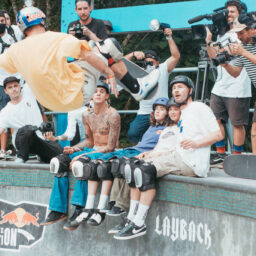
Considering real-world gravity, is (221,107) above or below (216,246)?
above

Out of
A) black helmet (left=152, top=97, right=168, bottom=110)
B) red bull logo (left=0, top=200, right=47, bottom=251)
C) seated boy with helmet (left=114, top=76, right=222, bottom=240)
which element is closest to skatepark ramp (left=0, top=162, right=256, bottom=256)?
red bull logo (left=0, top=200, right=47, bottom=251)

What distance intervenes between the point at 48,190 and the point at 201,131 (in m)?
1.94

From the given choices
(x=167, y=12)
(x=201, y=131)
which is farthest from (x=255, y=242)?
(x=167, y=12)

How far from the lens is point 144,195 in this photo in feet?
14.4

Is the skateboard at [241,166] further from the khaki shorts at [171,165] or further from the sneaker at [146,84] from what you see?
the sneaker at [146,84]

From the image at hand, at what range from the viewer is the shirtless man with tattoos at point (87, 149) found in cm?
510

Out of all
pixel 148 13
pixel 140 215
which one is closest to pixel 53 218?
pixel 140 215

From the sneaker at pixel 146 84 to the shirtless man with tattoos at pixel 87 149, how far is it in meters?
0.38

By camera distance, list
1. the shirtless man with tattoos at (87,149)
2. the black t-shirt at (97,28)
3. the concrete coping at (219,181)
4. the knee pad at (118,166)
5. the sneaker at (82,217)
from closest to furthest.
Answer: the concrete coping at (219,181)
the knee pad at (118,166)
the sneaker at (82,217)
the shirtless man with tattoos at (87,149)
the black t-shirt at (97,28)

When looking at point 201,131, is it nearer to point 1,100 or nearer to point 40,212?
point 40,212

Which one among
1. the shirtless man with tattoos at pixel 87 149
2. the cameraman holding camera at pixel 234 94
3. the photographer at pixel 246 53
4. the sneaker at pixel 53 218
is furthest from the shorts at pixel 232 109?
the sneaker at pixel 53 218

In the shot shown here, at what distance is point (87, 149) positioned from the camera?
5523mm

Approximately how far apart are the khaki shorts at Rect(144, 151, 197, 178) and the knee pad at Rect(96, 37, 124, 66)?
104 cm

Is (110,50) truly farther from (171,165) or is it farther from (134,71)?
(171,165)
